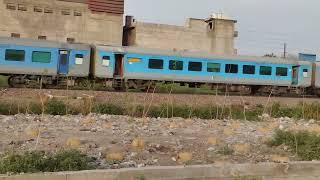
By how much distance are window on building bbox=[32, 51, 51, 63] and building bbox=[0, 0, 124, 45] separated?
1987cm

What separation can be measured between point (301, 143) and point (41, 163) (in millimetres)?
5292

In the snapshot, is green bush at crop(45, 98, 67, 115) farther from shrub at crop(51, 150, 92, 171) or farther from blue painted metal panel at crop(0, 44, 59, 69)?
blue painted metal panel at crop(0, 44, 59, 69)

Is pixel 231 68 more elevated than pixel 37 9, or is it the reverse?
pixel 37 9

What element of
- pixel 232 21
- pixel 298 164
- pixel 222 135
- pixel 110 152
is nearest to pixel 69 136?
pixel 110 152

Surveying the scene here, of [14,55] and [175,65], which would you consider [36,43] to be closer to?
[14,55]

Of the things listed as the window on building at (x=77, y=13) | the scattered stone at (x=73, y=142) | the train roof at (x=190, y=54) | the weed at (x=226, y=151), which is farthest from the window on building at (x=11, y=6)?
the weed at (x=226, y=151)

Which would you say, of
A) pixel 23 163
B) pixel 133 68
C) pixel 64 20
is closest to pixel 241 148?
pixel 23 163

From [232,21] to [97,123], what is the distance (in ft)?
153

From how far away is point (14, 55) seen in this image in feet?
89.4

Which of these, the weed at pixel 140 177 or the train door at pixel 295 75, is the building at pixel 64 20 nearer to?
the train door at pixel 295 75

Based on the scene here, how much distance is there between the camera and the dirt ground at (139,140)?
823 cm

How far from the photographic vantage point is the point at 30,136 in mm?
9844

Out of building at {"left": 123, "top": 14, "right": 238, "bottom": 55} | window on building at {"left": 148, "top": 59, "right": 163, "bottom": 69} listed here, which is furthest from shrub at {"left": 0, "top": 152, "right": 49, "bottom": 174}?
building at {"left": 123, "top": 14, "right": 238, "bottom": 55}

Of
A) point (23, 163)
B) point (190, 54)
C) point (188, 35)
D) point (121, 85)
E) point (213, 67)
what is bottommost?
point (23, 163)
